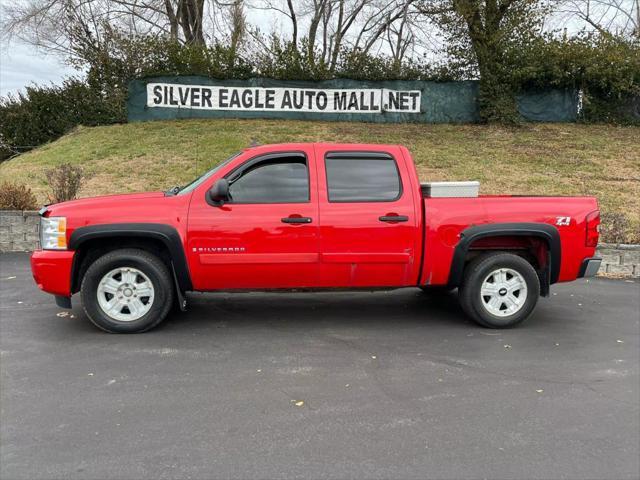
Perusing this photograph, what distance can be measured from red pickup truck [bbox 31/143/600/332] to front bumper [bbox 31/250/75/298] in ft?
0.03

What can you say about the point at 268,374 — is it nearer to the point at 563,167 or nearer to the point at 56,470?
the point at 56,470

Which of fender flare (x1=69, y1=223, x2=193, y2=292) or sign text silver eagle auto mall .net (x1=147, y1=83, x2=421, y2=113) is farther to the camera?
sign text silver eagle auto mall .net (x1=147, y1=83, x2=421, y2=113)

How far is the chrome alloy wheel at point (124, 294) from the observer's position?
5.16m

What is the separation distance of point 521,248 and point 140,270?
3.80 m

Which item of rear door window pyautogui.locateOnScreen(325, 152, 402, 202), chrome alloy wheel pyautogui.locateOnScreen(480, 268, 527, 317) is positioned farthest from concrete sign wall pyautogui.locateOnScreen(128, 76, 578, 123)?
chrome alloy wheel pyautogui.locateOnScreen(480, 268, 527, 317)

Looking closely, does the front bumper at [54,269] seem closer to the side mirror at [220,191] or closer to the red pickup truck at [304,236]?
the red pickup truck at [304,236]

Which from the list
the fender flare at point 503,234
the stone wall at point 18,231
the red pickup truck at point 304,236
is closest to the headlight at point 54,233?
the red pickup truck at point 304,236

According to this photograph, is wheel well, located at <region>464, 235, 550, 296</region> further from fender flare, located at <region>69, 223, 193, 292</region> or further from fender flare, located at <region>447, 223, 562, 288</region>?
fender flare, located at <region>69, 223, 193, 292</region>

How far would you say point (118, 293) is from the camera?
17.0 ft

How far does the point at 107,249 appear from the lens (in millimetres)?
5301

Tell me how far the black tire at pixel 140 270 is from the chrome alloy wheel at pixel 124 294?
0.12 ft

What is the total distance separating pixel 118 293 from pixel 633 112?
19.8 metres

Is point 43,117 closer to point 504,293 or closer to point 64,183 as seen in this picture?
point 64,183

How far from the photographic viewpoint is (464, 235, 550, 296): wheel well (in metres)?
5.52
